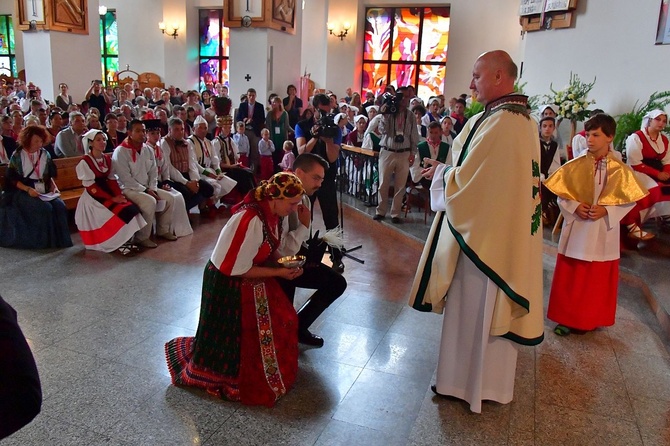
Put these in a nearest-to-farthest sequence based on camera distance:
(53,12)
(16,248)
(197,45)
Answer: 1. (16,248)
2. (53,12)
3. (197,45)

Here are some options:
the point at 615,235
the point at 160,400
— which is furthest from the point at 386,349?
the point at 615,235

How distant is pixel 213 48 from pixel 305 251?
1577cm

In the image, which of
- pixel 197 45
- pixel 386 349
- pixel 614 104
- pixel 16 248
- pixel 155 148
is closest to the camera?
pixel 386 349

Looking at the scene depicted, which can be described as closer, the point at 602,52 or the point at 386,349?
the point at 386,349

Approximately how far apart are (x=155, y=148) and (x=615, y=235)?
196 inches

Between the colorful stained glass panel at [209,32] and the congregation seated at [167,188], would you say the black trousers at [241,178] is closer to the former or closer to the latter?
the congregation seated at [167,188]

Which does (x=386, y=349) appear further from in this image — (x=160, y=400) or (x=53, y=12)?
(x=53, y=12)

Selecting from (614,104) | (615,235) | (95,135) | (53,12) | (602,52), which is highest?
(53,12)

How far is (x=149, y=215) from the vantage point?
19.6 ft

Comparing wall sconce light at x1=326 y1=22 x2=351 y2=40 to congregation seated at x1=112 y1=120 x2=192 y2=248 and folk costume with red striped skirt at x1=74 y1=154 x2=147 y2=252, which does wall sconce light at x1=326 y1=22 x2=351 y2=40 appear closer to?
congregation seated at x1=112 y1=120 x2=192 y2=248

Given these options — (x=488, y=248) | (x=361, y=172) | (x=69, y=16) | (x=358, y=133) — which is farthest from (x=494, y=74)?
(x=69, y=16)

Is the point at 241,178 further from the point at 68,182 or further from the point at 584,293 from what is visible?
the point at 584,293

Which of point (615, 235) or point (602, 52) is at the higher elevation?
point (602, 52)

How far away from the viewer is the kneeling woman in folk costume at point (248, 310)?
287cm
